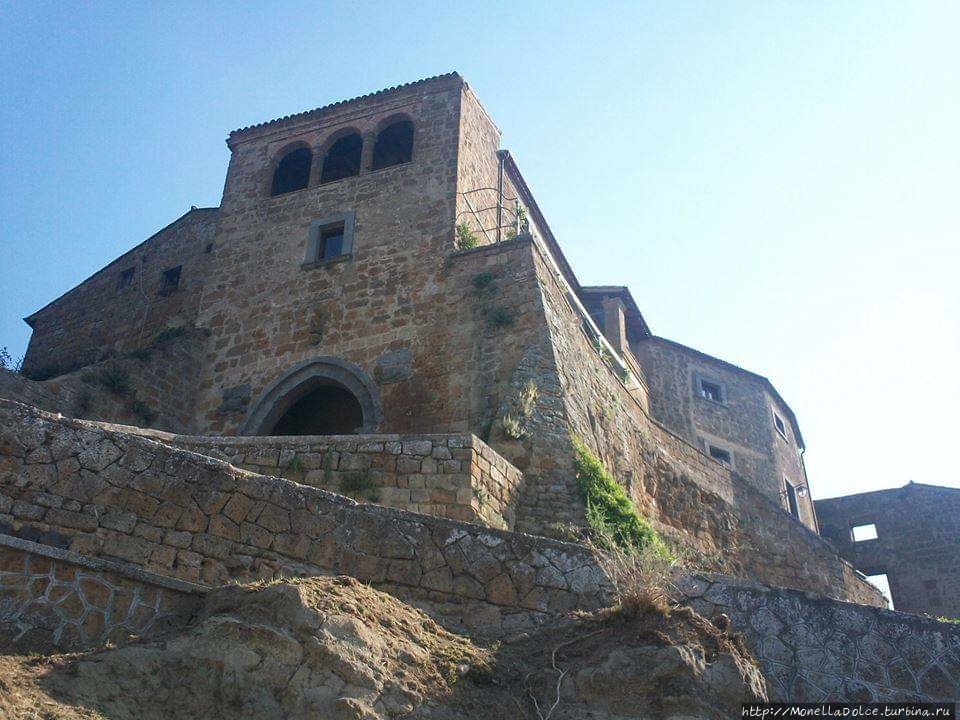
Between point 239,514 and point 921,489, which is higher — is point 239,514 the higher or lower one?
the lower one

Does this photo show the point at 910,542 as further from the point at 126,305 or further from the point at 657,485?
the point at 126,305

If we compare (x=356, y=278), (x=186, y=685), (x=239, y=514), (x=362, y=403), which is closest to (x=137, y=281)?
(x=356, y=278)

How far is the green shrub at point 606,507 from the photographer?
10828 millimetres

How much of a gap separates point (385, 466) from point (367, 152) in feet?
28.4

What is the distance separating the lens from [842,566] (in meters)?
19.1

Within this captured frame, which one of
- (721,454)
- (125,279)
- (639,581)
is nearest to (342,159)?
(125,279)

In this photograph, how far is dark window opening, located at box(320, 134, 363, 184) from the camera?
17188 mm

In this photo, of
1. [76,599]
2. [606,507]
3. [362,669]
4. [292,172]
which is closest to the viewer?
[362,669]

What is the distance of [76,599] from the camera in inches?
208

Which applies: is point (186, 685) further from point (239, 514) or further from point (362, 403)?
point (362, 403)

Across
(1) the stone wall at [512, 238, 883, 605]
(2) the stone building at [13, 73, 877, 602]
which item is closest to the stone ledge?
A: (2) the stone building at [13, 73, 877, 602]

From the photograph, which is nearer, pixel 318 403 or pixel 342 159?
pixel 318 403

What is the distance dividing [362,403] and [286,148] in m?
6.63

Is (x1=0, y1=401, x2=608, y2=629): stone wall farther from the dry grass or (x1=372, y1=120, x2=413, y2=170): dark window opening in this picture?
(x1=372, y1=120, x2=413, y2=170): dark window opening
